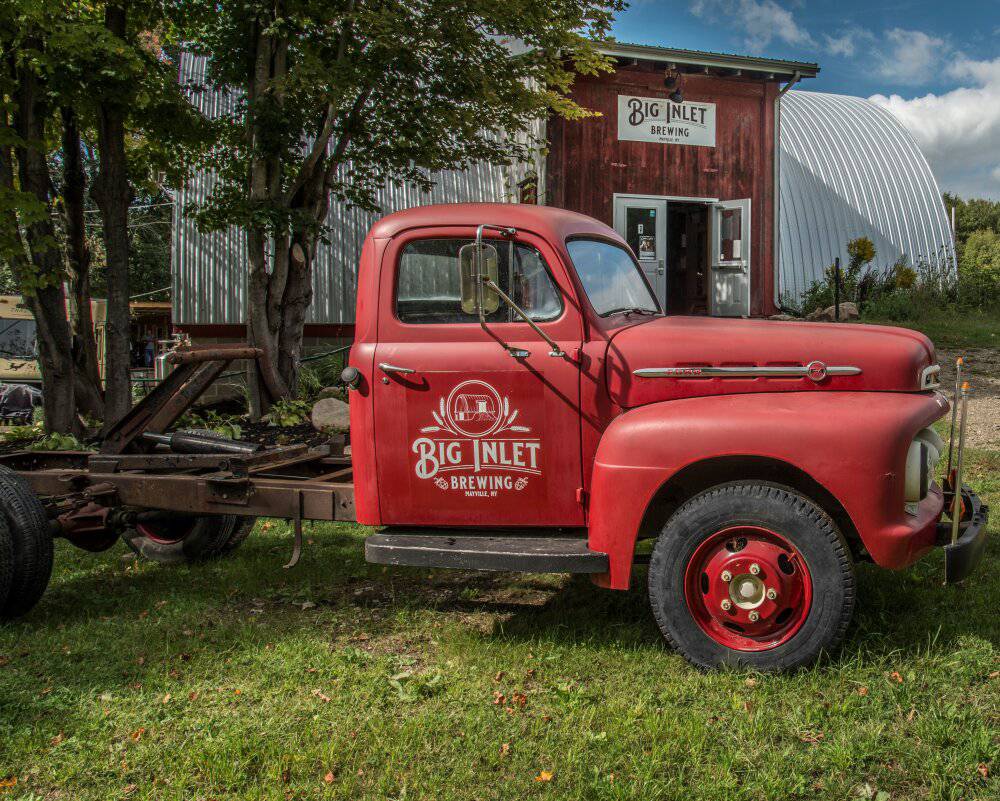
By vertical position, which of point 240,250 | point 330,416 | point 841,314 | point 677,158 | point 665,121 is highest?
point 665,121

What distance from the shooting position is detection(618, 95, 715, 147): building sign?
1509 cm

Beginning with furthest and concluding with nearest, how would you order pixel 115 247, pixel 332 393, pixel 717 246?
pixel 717 246
pixel 332 393
pixel 115 247

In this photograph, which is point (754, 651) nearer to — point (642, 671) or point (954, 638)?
point (642, 671)

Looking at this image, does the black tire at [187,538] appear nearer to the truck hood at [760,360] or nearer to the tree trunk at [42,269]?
the truck hood at [760,360]

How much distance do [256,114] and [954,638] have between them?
29.6ft

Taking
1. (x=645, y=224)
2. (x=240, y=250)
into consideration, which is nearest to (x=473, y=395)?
(x=645, y=224)

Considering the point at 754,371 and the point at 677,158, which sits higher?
the point at 677,158

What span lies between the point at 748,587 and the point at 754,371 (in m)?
0.96

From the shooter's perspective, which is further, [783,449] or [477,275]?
[477,275]

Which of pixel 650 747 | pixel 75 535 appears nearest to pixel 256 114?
pixel 75 535

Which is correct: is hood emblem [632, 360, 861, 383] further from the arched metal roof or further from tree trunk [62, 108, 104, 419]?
the arched metal roof

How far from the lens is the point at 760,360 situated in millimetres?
3951

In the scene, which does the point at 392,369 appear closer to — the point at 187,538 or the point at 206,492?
the point at 206,492

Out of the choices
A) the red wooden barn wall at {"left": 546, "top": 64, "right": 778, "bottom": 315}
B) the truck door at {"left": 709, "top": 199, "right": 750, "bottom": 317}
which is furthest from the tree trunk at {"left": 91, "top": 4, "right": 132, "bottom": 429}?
the truck door at {"left": 709, "top": 199, "right": 750, "bottom": 317}
